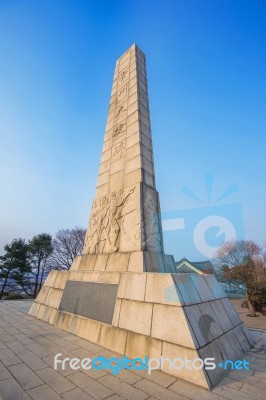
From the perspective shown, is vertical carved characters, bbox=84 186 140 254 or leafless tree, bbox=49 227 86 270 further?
leafless tree, bbox=49 227 86 270

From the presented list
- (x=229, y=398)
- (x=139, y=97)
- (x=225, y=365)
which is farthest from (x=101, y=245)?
(x=139, y=97)

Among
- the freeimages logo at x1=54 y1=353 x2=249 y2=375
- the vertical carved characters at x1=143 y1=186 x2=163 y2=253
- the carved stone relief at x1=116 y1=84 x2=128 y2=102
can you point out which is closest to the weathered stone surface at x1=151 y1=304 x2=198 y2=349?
the freeimages logo at x1=54 y1=353 x2=249 y2=375

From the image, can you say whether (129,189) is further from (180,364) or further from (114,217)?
(180,364)

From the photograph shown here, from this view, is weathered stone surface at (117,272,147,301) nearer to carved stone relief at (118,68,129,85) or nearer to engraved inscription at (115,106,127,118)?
engraved inscription at (115,106,127,118)

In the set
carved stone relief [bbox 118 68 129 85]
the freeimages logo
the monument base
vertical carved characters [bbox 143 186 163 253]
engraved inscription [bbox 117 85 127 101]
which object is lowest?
the freeimages logo

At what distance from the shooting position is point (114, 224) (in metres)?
6.04

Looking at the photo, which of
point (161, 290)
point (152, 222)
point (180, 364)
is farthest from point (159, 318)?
point (152, 222)

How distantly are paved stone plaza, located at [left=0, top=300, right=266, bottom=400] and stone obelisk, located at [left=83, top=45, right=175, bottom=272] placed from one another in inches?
81.7

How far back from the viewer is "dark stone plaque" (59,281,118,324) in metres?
4.45

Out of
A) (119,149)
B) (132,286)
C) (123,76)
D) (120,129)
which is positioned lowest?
(132,286)

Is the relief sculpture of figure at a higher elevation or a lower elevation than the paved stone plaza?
higher

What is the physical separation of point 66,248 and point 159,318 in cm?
2780

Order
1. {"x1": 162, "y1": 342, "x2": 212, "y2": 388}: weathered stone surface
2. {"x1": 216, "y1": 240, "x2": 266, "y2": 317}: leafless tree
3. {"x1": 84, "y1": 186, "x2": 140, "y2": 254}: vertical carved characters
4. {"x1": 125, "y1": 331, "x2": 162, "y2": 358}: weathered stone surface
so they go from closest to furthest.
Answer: {"x1": 162, "y1": 342, "x2": 212, "y2": 388}: weathered stone surface, {"x1": 125, "y1": 331, "x2": 162, "y2": 358}: weathered stone surface, {"x1": 84, "y1": 186, "x2": 140, "y2": 254}: vertical carved characters, {"x1": 216, "y1": 240, "x2": 266, "y2": 317}: leafless tree

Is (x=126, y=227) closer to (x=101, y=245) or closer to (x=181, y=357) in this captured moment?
(x=101, y=245)
